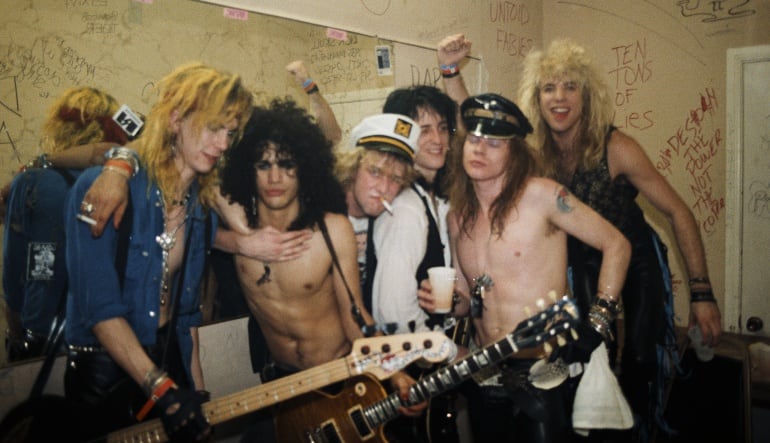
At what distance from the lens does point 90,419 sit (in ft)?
5.23

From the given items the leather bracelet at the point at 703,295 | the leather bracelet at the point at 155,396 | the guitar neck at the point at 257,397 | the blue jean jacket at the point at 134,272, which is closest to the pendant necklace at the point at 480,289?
the guitar neck at the point at 257,397

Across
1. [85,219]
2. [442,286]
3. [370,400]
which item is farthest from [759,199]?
[85,219]

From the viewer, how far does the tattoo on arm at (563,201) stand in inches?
87.6

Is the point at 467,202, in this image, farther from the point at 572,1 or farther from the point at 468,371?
the point at 572,1

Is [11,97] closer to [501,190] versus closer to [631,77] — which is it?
[501,190]

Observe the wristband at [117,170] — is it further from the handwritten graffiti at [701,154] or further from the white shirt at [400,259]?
the handwritten graffiti at [701,154]

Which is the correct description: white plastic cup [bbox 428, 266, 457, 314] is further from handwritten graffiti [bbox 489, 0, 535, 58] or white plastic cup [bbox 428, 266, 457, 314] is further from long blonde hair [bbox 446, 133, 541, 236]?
handwritten graffiti [bbox 489, 0, 535, 58]

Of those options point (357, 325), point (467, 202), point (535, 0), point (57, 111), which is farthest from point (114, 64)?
point (535, 0)

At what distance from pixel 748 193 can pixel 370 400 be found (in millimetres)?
1819

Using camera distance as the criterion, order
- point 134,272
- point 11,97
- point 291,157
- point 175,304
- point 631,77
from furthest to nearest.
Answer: point 631,77, point 291,157, point 175,304, point 134,272, point 11,97

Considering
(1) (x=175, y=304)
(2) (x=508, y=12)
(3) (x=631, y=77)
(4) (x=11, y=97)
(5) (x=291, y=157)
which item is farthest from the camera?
(2) (x=508, y=12)

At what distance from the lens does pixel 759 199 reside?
2416mm

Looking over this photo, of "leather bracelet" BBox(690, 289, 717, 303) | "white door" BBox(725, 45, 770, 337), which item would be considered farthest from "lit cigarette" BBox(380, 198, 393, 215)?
"white door" BBox(725, 45, 770, 337)

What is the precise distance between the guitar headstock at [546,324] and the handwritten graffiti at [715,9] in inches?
56.6
